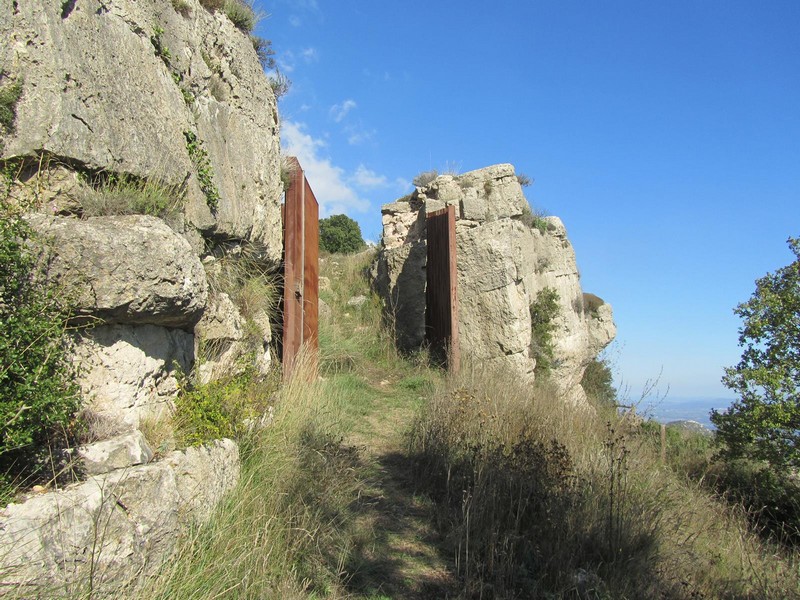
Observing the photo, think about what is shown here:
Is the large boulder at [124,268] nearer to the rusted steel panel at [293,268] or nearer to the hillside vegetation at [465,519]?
the hillside vegetation at [465,519]

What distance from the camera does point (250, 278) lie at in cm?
558

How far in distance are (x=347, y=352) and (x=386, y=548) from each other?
221 inches

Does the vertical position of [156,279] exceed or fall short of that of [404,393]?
it exceeds it

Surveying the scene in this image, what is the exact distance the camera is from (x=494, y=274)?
30.8 ft

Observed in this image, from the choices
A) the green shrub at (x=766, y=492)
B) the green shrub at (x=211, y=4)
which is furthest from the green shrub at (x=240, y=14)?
the green shrub at (x=766, y=492)

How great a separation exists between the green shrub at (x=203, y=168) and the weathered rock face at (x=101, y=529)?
89.2 inches

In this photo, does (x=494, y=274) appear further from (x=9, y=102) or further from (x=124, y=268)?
(x=9, y=102)

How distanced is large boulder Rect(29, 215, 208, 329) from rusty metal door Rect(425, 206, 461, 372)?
6.01 meters

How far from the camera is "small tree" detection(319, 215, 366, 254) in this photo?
1938 cm

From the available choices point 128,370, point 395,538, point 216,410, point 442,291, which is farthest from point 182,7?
point 442,291

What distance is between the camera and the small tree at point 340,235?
63.6ft

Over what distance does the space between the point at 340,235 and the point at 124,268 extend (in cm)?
1722

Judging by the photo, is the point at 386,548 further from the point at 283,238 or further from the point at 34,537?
the point at 283,238

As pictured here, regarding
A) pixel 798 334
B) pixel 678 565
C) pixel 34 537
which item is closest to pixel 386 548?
pixel 678 565
